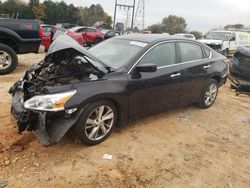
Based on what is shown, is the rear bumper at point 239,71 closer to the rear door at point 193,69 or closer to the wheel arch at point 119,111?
the rear door at point 193,69

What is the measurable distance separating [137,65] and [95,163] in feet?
5.22

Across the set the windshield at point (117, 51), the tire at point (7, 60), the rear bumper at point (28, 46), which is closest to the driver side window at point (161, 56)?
the windshield at point (117, 51)

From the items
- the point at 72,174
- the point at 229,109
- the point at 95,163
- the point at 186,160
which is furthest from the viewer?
the point at 229,109

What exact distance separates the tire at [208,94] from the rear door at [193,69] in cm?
17

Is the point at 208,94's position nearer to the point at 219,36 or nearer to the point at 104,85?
the point at 104,85

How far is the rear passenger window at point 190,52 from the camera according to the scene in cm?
486

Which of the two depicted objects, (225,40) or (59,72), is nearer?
(59,72)

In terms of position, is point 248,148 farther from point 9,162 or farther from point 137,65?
point 9,162

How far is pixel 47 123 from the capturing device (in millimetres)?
3285

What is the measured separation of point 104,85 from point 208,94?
2.93 meters

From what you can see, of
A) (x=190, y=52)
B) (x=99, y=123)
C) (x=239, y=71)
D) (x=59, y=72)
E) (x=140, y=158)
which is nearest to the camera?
(x=140, y=158)

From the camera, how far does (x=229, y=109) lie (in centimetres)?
596

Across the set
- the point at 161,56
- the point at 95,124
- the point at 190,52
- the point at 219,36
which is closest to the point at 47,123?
the point at 95,124

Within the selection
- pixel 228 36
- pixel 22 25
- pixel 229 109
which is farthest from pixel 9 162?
pixel 228 36
